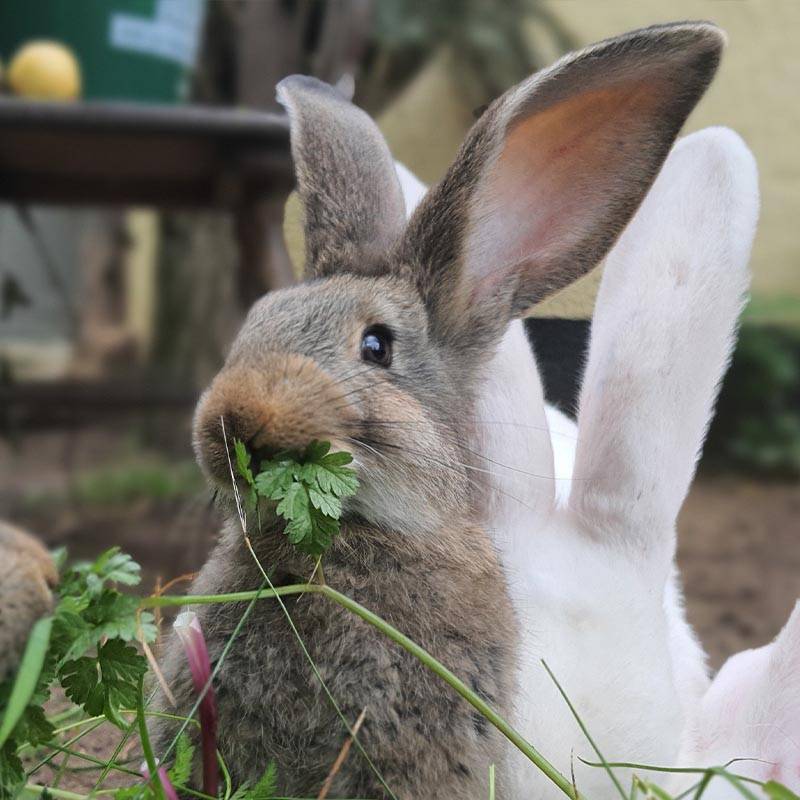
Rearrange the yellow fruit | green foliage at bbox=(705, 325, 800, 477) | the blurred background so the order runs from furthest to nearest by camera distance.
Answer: green foliage at bbox=(705, 325, 800, 477) → the yellow fruit → the blurred background

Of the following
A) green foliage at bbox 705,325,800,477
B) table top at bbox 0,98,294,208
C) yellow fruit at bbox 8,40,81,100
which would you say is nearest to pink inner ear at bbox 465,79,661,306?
table top at bbox 0,98,294,208

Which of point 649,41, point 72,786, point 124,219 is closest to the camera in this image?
point 649,41

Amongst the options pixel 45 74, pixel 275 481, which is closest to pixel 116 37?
pixel 45 74

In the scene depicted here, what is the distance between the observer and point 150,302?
9328 millimetres

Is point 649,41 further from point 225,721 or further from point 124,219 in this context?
point 124,219

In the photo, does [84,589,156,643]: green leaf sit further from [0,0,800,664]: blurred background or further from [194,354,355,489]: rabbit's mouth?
[0,0,800,664]: blurred background

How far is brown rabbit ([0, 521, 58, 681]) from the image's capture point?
132 centimetres

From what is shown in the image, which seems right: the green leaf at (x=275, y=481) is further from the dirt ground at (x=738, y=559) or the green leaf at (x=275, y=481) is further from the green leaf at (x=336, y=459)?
the dirt ground at (x=738, y=559)

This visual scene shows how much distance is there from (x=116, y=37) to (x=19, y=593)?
3253mm

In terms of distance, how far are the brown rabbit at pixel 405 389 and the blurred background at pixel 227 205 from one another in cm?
21

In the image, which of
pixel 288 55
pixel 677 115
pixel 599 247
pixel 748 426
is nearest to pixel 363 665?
pixel 599 247

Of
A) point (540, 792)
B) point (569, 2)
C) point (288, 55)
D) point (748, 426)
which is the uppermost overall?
point (569, 2)

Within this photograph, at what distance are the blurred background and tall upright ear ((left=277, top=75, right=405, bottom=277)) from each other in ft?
0.74

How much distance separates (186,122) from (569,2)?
1.23 m
